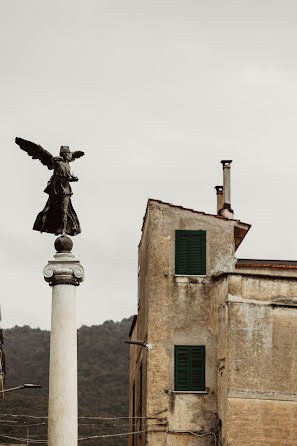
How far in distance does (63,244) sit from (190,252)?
11831 mm

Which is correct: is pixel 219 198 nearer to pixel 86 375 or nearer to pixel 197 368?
pixel 197 368

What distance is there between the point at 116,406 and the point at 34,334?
32.1m

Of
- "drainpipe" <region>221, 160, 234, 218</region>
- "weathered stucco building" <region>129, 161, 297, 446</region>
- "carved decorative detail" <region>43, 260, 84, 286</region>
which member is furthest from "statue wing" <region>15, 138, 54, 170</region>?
"drainpipe" <region>221, 160, 234, 218</region>

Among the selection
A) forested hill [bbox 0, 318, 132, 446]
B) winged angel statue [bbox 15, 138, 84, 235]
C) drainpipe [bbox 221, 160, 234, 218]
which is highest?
drainpipe [bbox 221, 160, 234, 218]

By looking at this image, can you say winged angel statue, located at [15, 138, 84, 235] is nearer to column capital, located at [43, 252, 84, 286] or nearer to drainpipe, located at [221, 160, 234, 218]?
column capital, located at [43, 252, 84, 286]

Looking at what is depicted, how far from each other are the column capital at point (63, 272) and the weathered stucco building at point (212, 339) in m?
11.3

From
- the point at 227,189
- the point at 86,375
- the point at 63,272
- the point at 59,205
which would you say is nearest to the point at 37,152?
the point at 59,205

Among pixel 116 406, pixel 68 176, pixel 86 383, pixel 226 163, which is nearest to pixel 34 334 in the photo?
pixel 86 383

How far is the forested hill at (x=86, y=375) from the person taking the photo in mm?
89250

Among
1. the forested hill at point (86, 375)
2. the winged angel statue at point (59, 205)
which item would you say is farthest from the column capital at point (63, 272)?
the forested hill at point (86, 375)

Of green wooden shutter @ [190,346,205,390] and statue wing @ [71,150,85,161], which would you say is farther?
green wooden shutter @ [190,346,205,390]

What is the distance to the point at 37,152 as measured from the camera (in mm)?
23719

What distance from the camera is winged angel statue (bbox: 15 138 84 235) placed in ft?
75.8

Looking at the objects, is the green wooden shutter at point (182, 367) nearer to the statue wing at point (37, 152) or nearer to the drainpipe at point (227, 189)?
the drainpipe at point (227, 189)
